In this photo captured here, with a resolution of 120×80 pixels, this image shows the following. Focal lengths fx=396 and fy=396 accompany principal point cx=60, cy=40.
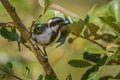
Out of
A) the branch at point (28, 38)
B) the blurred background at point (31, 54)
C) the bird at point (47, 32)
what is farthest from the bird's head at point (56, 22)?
the blurred background at point (31, 54)

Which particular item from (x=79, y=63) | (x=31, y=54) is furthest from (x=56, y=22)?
(x=31, y=54)

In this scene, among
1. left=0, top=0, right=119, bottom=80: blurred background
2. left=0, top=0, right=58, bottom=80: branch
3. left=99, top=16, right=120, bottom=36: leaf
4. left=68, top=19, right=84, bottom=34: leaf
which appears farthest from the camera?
left=0, top=0, right=119, bottom=80: blurred background

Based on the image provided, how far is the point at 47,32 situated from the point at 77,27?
0.52 feet

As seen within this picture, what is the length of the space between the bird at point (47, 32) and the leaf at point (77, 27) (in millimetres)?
101

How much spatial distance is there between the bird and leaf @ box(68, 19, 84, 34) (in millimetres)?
101

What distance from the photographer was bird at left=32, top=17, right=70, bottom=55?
2.93ft

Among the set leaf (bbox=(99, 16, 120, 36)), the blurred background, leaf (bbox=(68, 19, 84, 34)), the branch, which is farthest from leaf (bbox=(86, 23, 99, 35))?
the blurred background

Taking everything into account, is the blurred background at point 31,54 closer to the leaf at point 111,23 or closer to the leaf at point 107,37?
the leaf at point 107,37

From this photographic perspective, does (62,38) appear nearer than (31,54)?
Yes

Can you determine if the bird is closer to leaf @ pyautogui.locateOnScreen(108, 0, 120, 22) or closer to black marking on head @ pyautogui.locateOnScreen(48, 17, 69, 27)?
black marking on head @ pyautogui.locateOnScreen(48, 17, 69, 27)

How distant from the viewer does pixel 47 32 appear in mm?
914

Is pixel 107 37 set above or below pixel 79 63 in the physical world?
above

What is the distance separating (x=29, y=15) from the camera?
5.88 ft

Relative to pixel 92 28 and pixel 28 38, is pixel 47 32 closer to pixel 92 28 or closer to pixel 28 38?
pixel 28 38
